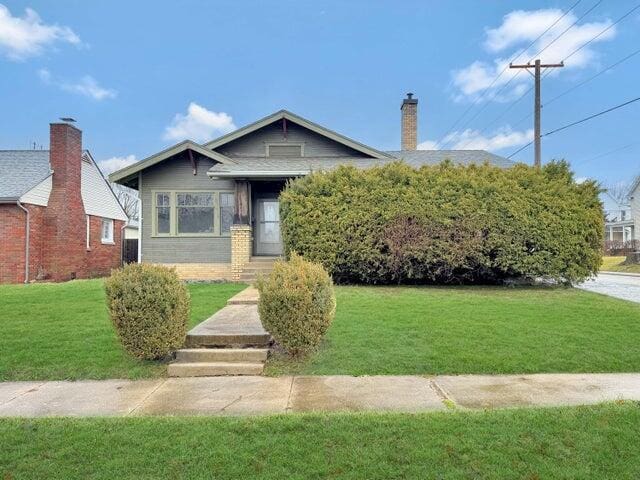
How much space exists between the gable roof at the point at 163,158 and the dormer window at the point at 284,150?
92.9 inches

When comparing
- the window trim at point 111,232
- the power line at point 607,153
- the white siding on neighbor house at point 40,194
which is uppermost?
the power line at point 607,153

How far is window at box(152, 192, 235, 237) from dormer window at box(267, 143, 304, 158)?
257cm

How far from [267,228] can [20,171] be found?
35.6ft

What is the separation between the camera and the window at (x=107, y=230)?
23.1 m

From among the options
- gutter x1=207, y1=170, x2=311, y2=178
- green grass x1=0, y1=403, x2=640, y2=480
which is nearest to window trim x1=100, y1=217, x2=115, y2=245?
gutter x1=207, y1=170, x2=311, y2=178

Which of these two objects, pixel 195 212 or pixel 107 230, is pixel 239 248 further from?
pixel 107 230

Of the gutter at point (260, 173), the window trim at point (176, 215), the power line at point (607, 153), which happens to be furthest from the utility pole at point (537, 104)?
the power line at point (607, 153)

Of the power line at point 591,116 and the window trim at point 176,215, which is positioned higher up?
the power line at point 591,116

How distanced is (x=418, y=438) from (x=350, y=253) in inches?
332

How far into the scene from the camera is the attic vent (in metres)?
16.6

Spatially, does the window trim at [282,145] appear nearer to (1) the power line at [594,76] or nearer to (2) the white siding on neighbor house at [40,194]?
(2) the white siding on neighbor house at [40,194]

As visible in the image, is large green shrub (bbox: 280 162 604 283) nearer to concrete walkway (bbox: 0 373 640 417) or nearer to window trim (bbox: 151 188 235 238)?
window trim (bbox: 151 188 235 238)

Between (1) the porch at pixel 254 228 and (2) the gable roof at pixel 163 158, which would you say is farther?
(2) the gable roof at pixel 163 158

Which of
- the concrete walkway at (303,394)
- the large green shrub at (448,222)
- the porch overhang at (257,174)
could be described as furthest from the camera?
the porch overhang at (257,174)
